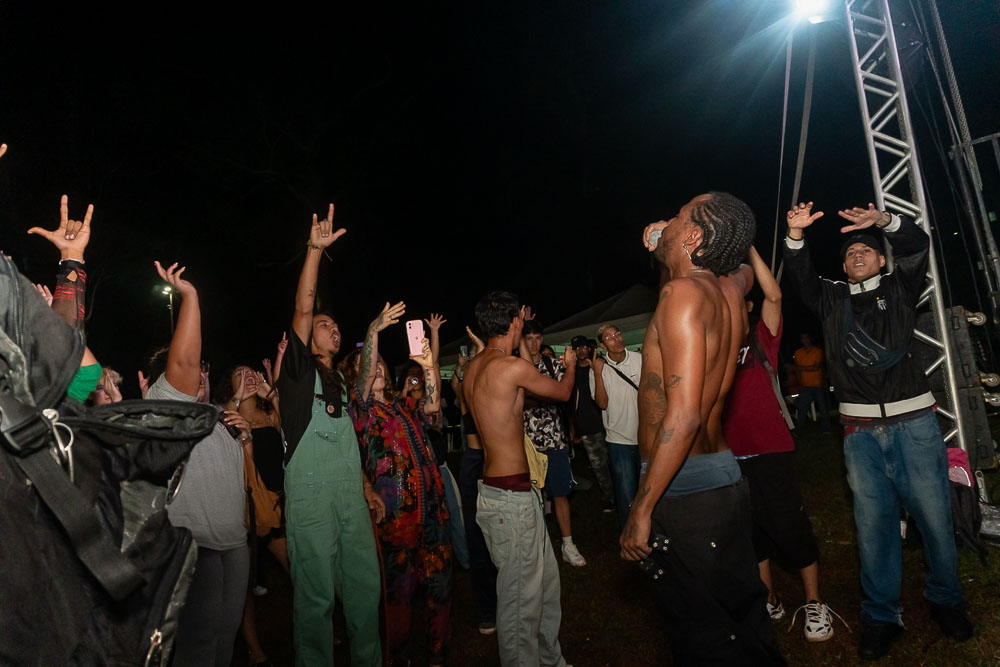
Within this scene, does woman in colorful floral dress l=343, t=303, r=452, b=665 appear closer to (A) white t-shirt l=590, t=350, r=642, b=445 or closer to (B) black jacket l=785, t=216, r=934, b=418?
(A) white t-shirt l=590, t=350, r=642, b=445

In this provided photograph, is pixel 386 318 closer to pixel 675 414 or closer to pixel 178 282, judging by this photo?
pixel 178 282

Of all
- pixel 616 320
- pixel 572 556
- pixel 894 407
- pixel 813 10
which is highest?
pixel 813 10

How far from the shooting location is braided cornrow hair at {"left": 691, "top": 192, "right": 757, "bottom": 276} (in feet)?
9.46

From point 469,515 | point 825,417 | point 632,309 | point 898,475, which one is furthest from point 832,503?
point 632,309

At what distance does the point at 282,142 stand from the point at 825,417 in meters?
15.0

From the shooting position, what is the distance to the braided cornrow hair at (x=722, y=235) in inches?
114

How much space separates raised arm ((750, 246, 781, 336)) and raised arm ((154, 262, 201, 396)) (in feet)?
10.00

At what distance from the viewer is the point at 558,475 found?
6.92 metres

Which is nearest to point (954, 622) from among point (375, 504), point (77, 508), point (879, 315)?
point (879, 315)

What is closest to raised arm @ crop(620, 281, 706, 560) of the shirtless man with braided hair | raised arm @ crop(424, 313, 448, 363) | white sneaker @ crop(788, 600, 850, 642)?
the shirtless man with braided hair

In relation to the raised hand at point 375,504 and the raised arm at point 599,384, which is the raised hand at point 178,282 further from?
the raised arm at point 599,384

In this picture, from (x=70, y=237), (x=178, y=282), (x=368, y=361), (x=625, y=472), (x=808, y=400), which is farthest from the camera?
(x=808, y=400)

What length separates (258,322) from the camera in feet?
110

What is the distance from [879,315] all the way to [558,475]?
3.61m
